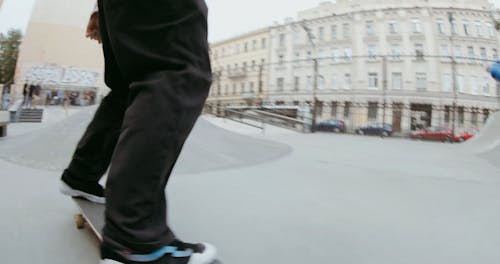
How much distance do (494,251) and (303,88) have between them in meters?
22.5

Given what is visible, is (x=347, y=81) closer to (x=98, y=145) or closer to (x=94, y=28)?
(x=94, y=28)

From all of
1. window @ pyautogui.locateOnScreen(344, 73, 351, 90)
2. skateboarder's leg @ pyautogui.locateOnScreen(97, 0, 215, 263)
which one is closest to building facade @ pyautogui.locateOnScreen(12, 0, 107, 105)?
skateboarder's leg @ pyautogui.locateOnScreen(97, 0, 215, 263)

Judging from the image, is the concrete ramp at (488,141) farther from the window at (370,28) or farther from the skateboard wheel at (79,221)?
the window at (370,28)

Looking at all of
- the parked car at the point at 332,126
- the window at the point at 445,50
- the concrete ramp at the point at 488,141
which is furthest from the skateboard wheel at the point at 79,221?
the window at the point at 445,50

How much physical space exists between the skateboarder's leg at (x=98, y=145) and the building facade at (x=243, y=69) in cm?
2426

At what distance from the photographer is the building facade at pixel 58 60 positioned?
26.4 ft

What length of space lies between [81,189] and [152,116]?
1.63ft

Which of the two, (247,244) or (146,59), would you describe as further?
(247,244)

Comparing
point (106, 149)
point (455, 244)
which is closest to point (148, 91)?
point (106, 149)

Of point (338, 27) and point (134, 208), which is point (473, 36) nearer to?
point (338, 27)

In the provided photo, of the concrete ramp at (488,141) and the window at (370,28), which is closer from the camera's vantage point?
the concrete ramp at (488,141)

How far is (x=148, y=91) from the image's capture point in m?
0.47

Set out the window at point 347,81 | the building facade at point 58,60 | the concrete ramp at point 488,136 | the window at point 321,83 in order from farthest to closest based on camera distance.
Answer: the window at point 321,83, the window at point 347,81, the building facade at point 58,60, the concrete ramp at point 488,136

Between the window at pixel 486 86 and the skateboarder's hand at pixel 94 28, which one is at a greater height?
the window at pixel 486 86
